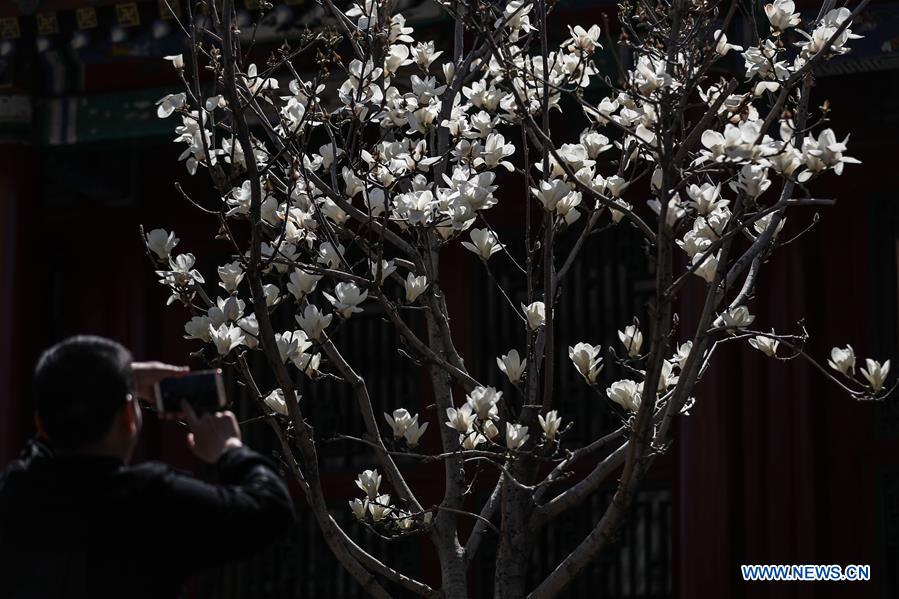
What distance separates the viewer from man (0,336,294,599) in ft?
11.9

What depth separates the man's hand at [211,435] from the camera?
3867 mm

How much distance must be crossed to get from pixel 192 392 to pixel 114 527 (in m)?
0.37

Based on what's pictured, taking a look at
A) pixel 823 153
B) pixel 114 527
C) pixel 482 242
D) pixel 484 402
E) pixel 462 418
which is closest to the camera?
pixel 114 527

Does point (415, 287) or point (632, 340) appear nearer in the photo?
point (415, 287)

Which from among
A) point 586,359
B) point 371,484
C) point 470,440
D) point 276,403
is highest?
point 586,359

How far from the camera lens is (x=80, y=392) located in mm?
3676

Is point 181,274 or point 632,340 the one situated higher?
point 181,274

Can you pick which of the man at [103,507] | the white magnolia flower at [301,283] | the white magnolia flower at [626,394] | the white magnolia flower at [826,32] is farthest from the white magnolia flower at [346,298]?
the man at [103,507]

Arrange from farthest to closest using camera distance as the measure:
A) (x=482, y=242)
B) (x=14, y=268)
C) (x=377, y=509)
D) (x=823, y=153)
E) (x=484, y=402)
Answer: (x=14, y=268)
(x=377, y=509)
(x=482, y=242)
(x=484, y=402)
(x=823, y=153)

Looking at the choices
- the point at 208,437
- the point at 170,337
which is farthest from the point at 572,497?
the point at 170,337

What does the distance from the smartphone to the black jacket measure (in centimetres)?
20

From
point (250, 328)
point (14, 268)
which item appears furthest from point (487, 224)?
point (14, 268)

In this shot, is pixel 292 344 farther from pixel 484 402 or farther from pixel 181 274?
pixel 484 402

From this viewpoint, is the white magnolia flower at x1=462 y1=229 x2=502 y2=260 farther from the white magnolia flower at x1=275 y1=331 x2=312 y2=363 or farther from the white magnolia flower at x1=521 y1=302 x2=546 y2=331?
the white magnolia flower at x1=275 y1=331 x2=312 y2=363
